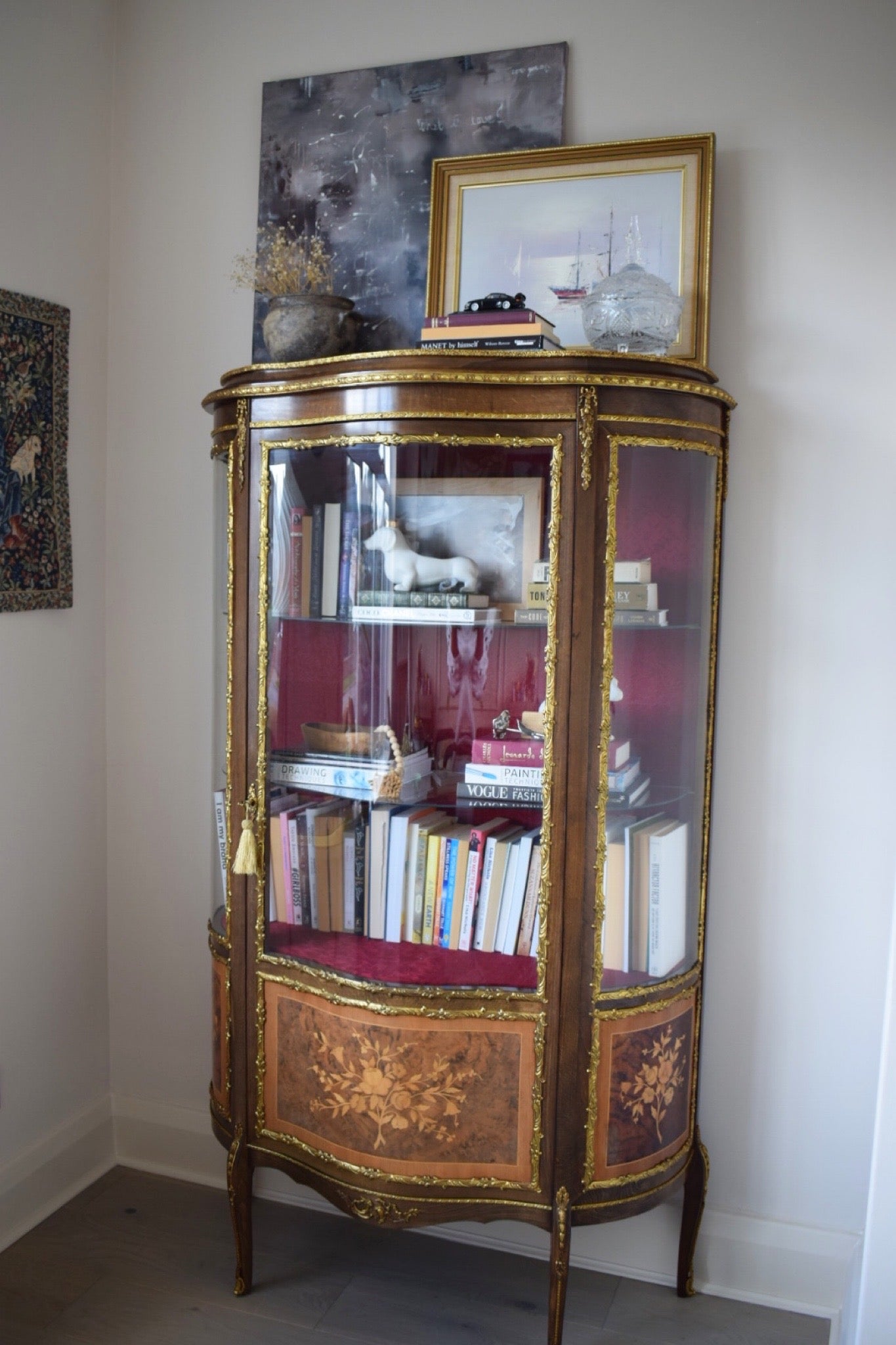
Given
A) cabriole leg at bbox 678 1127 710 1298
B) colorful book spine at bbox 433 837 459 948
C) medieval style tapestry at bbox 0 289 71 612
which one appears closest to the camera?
colorful book spine at bbox 433 837 459 948

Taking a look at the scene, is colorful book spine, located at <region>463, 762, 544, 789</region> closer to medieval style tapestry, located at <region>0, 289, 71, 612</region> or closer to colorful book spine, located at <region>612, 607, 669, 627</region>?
colorful book spine, located at <region>612, 607, 669, 627</region>

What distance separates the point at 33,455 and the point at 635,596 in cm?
137

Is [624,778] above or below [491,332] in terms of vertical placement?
below

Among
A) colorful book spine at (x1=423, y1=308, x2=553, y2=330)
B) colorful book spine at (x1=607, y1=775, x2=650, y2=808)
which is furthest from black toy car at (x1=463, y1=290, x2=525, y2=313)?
colorful book spine at (x1=607, y1=775, x2=650, y2=808)

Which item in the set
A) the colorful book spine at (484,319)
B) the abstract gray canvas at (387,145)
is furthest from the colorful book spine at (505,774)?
the abstract gray canvas at (387,145)

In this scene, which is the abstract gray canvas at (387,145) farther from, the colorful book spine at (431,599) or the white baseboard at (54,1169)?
the white baseboard at (54,1169)

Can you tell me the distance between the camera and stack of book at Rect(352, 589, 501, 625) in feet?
6.22

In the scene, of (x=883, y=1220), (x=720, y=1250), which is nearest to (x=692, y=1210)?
(x=720, y=1250)

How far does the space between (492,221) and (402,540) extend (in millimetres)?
794

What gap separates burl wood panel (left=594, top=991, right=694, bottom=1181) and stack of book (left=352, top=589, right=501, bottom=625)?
75cm

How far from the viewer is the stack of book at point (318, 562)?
1937 mm

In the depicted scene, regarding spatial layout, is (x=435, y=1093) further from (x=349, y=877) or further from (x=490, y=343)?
(x=490, y=343)

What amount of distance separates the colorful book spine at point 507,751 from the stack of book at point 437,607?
21 cm

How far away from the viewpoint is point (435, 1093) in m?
1.91
